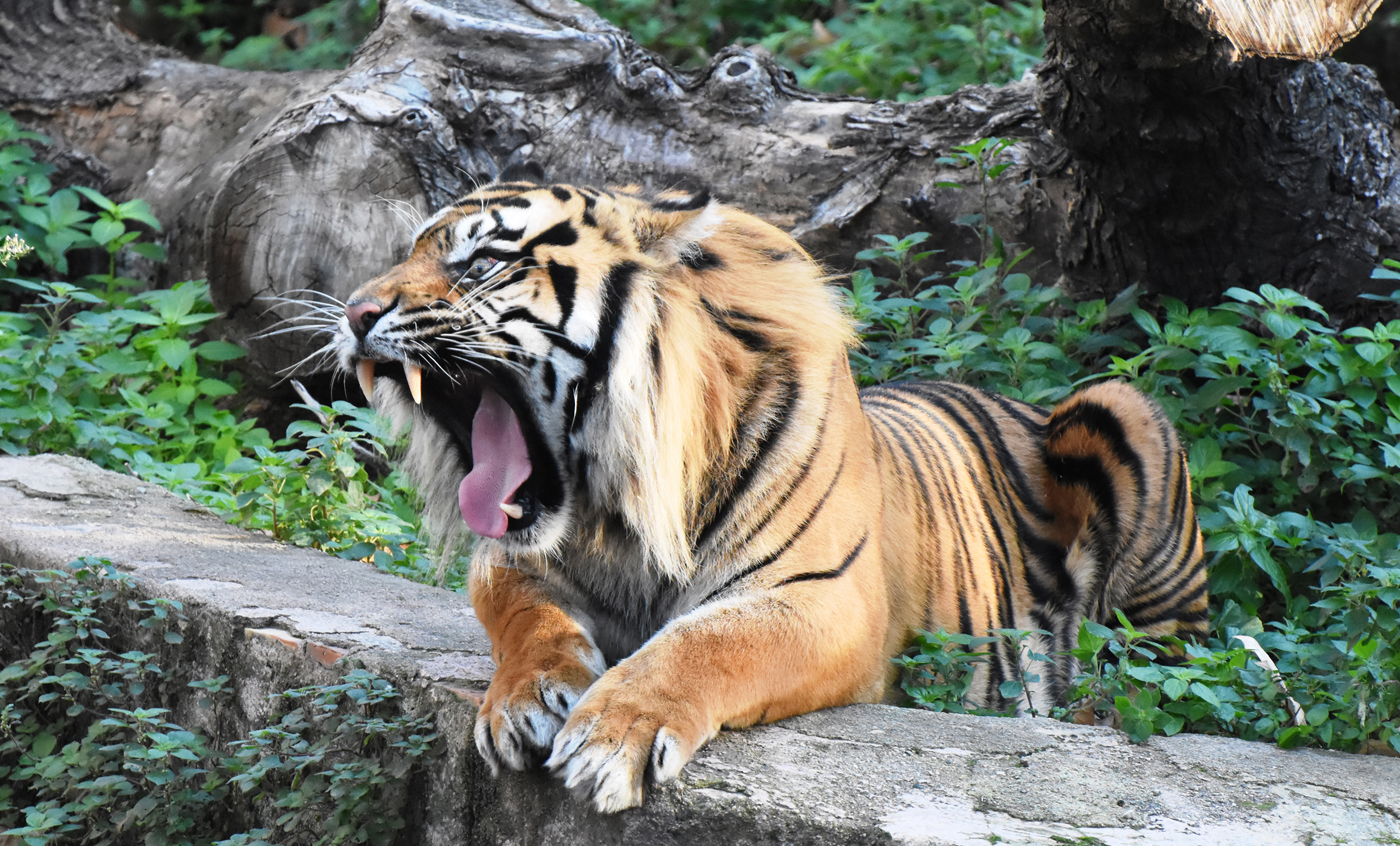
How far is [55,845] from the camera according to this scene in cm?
252

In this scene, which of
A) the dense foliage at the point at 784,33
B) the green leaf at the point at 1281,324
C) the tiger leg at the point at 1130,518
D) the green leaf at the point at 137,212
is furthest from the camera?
the dense foliage at the point at 784,33

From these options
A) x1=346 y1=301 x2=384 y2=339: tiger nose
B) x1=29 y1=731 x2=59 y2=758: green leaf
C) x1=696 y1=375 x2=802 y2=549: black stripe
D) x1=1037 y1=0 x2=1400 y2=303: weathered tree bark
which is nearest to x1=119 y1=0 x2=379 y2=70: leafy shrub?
x1=1037 y1=0 x2=1400 y2=303: weathered tree bark

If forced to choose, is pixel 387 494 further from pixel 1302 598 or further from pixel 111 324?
pixel 1302 598

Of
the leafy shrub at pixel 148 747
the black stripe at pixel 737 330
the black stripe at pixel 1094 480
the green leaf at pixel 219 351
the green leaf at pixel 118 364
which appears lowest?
the leafy shrub at pixel 148 747

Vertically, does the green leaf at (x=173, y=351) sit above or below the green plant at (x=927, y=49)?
below

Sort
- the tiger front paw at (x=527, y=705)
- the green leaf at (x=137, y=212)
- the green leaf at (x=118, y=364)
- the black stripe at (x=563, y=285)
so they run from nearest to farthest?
1. the tiger front paw at (x=527, y=705)
2. the black stripe at (x=563, y=285)
3. the green leaf at (x=118, y=364)
4. the green leaf at (x=137, y=212)

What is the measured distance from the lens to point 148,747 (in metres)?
2.45

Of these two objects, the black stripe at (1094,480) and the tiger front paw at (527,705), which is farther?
the black stripe at (1094,480)

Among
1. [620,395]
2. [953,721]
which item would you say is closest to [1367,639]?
[953,721]

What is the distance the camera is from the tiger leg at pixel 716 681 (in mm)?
1841

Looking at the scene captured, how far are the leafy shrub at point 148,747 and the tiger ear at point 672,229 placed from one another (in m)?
0.92

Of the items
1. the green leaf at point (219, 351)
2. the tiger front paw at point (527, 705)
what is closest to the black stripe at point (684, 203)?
the tiger front paw at point (527, 705)

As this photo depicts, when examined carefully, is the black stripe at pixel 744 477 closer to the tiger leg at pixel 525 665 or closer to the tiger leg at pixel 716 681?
the tiger leg at pixel 716 681

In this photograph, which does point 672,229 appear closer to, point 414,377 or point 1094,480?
point 414,377
